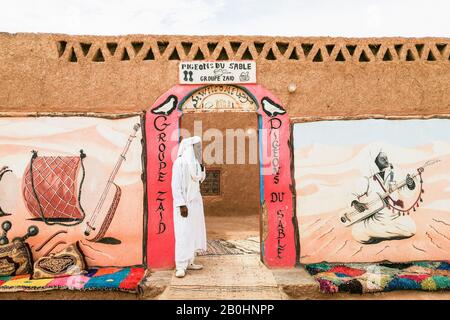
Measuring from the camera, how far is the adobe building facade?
4.54 meters

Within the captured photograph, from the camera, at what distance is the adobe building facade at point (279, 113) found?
179 inches

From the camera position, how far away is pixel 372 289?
390 cm

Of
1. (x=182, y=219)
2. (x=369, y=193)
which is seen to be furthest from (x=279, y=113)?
(x=182, y=219)

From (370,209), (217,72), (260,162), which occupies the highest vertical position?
(217,72)

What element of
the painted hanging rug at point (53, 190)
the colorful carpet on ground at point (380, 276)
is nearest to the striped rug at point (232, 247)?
the colorful carpet on ground at point (380, 276)

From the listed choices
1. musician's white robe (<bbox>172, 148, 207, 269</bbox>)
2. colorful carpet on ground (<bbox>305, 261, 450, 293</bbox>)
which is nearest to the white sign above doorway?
musician's white robe (<bbox>172, 148, 207, 269</bbox>)

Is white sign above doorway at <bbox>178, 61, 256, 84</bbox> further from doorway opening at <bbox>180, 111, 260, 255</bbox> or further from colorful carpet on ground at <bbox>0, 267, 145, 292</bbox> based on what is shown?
doorway opening at <bbox>180, 111, 260, 255</bbox>

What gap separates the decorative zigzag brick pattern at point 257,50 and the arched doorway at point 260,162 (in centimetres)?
50

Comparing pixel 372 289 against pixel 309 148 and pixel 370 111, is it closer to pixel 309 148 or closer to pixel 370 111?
pixel 309 148

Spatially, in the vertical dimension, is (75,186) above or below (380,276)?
above

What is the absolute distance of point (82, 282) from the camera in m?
3.94

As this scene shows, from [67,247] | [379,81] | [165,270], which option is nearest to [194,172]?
[165,270]

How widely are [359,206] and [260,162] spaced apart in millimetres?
Answer: 1505

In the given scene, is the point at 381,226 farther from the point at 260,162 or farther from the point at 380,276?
the point at 260,162
